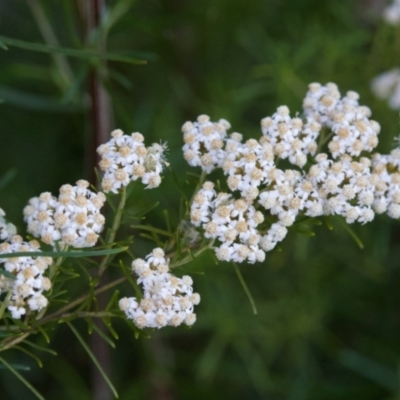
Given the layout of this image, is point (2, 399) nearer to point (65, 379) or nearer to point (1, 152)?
point (65, 379)

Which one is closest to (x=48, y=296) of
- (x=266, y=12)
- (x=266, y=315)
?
(x=266, y=315)

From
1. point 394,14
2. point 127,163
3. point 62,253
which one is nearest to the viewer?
point 62,253

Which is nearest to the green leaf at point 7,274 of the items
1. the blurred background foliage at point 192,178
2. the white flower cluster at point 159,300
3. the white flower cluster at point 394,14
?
the white flower cluster at point 159,300

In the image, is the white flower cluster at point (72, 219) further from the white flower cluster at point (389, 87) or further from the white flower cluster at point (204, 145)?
the white flower cluster at point (389, 87)

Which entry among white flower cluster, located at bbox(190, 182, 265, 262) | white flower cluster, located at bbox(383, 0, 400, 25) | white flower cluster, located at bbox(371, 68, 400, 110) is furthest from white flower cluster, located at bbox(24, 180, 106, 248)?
white flower cluster, located at bbox(383, 0, 400, 25)

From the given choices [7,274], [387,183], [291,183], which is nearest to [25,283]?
[7,274]

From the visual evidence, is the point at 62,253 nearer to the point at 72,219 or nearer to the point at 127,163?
the point at 72,219
